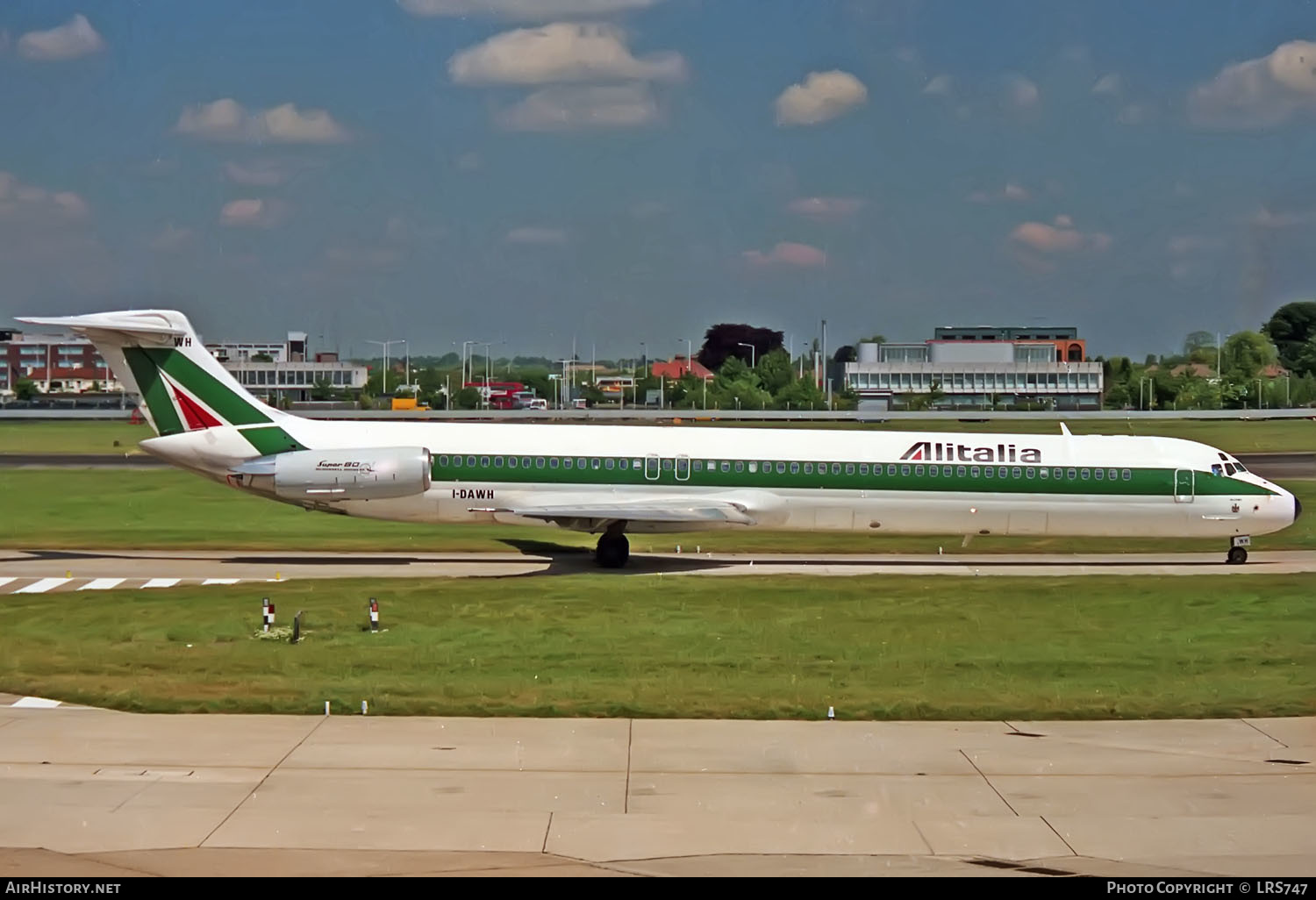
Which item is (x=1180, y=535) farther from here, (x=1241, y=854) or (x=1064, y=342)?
(x=1064, y=342)

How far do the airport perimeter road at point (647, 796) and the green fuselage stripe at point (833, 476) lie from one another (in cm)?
1588

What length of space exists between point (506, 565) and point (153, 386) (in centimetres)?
945

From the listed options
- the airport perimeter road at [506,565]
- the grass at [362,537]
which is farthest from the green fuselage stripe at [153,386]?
the grass at [362,537]

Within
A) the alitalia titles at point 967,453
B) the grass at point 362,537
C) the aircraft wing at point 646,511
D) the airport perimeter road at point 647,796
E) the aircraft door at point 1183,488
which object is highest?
the alitalia titles at point 967,453

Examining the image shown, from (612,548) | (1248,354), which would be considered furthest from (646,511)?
(1248,354)

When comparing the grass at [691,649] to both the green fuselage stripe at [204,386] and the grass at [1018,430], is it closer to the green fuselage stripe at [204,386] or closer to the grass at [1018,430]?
the green fuselage stripe at [204,386]

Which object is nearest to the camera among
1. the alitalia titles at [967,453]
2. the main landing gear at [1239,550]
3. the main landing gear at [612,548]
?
the main landing gear at [612,548]

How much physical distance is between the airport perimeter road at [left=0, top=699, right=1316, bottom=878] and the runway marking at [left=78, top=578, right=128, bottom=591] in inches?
451

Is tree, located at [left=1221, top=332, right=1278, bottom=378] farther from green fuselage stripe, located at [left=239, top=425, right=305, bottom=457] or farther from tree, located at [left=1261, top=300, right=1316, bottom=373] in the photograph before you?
green fuselage stripe, located at [left=239, top=425, right=305, bottom=457]

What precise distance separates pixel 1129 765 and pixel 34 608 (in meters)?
19.4

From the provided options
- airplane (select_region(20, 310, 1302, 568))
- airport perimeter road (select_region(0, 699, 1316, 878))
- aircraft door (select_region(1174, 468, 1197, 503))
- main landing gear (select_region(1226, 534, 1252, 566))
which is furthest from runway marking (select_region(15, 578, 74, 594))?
main landing gear (select_region(1226, 534, 1252, 566))

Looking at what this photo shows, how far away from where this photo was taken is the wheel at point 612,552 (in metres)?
32.9

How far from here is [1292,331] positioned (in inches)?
4380
